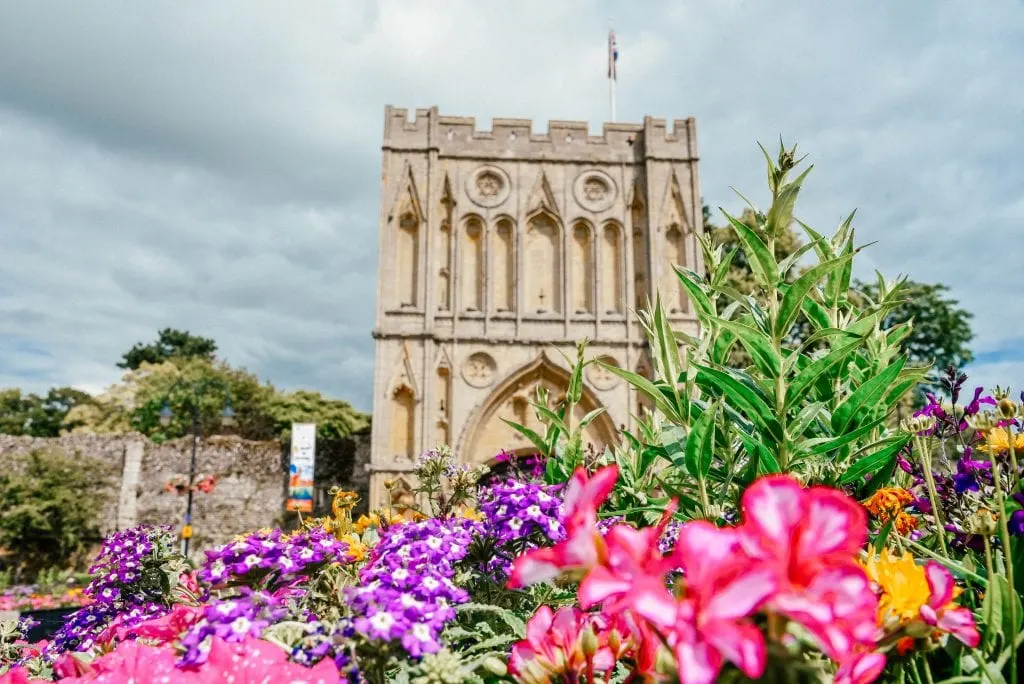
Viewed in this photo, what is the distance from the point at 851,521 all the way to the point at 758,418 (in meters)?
0.76

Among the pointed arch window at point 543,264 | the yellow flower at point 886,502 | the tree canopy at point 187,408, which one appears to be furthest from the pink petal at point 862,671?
the tree canopy at point 187,408

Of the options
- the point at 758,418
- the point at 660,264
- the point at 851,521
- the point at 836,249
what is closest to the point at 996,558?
the point at 758,418

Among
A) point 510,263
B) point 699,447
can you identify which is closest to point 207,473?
point 510,263

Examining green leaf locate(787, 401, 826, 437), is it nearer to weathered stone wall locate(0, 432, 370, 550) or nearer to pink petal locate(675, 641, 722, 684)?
pink petal locate(675, 641, 722, 684)

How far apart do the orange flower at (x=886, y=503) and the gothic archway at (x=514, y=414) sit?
44.6ft

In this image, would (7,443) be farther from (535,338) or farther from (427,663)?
(427,663)

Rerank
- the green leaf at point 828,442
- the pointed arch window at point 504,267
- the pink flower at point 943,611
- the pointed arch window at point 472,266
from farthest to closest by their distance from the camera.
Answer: the pointed arch window at point 504,267 < the pointed arch window at point 472,266 < the green leaf at point 828,442 < the pink flower at point 943,611

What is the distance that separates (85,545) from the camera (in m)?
18.8

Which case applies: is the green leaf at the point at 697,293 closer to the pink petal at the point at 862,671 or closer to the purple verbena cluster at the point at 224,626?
the pink petal at the point at 862,671

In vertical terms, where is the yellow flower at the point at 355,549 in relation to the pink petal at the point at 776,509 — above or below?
below

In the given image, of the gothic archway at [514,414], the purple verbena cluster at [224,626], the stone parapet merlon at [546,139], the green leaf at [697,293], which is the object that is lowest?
the purple verbena cluster at [224,626]

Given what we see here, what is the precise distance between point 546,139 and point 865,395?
55.5ft

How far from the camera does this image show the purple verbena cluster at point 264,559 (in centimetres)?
Answer: 162

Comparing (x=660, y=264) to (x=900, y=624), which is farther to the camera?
(x=660, y=264)
